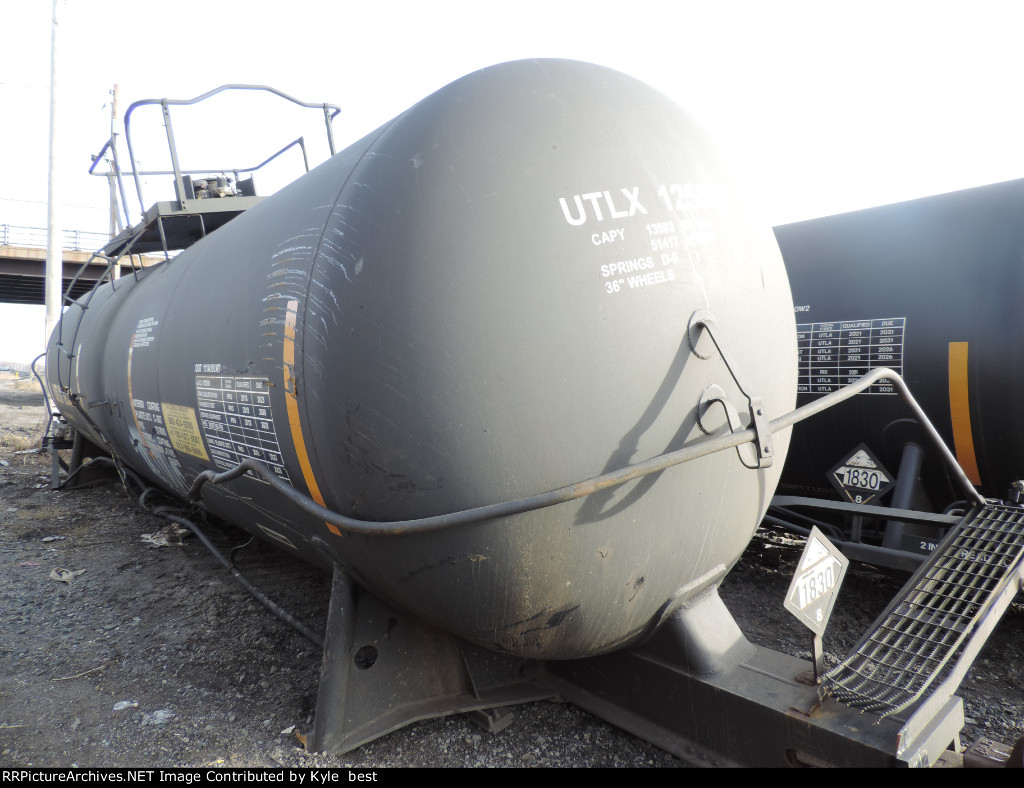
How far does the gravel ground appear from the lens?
2268 millimetres

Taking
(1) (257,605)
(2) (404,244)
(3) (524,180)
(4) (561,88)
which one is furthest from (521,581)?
(1) (257,605)

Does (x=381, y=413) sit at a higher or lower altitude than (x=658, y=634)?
higher

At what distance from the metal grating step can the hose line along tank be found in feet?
1.62

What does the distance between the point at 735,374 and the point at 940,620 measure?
112 cm

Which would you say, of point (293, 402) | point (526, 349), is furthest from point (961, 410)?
point (293, 402)

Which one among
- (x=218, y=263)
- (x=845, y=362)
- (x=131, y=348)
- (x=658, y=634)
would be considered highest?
(x=218, y=263)

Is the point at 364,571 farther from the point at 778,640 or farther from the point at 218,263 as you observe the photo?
the point at 778,640

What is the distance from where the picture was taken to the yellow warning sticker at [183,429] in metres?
2.82

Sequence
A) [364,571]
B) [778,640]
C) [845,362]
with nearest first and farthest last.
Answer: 1. [364,571]
2. [778,640]
3. [845,362]

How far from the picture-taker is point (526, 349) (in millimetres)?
1673

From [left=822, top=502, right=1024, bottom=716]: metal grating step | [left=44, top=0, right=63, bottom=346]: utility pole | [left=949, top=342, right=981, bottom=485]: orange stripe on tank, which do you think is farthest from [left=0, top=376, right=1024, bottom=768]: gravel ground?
[left=44, top=0, right=63, bottom=346]: utility pole

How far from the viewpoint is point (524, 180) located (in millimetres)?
1745

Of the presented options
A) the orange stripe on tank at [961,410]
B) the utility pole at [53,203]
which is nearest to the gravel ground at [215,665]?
the orange stripe on tank at [961,410]

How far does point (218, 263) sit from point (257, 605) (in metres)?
1.88
